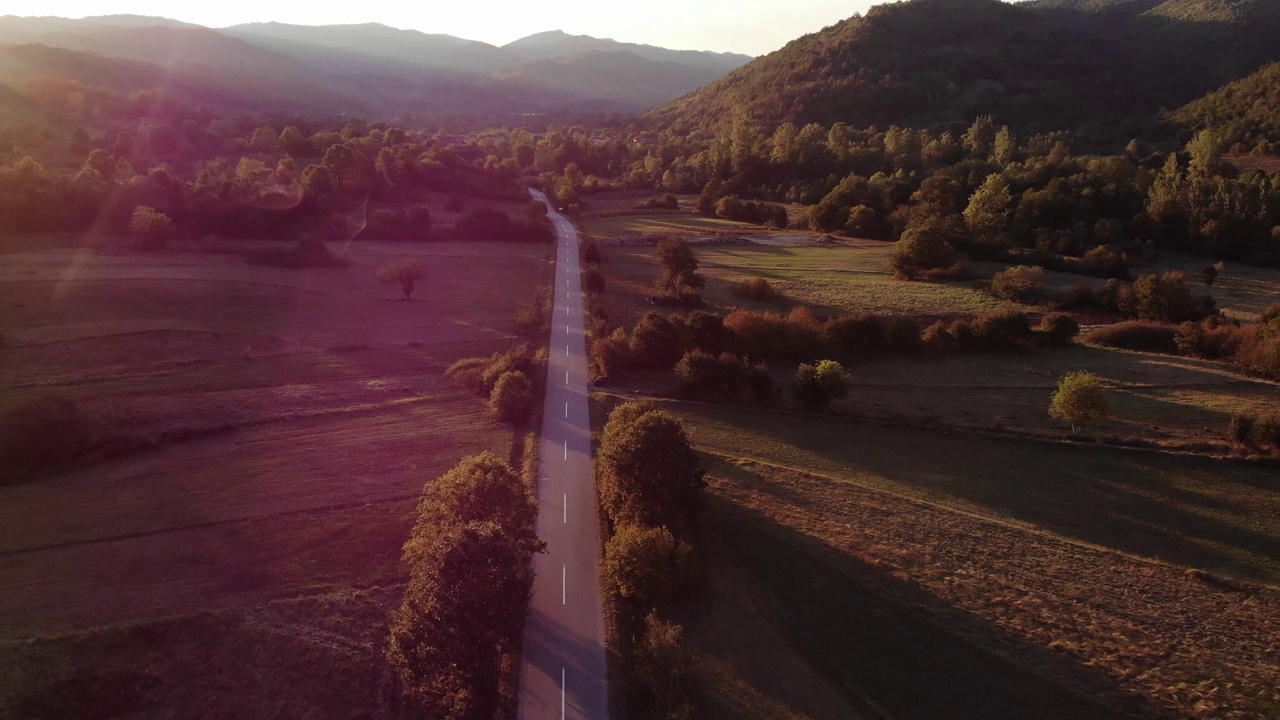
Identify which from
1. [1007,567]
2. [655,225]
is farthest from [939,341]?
[655,225]

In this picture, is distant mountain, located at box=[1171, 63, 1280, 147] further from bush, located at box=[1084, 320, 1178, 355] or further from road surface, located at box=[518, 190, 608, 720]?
road surface, located at box=[518, 190, 608, 720]

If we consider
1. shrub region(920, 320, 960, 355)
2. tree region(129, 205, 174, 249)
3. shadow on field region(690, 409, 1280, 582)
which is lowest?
shadow on field region(690, 409, 1280, 582)

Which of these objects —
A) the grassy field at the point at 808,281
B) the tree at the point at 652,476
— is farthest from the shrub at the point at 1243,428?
the tree at the point at 652,476

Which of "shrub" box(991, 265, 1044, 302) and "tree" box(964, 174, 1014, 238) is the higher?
"tree" box(964, 174, 1014, 238)

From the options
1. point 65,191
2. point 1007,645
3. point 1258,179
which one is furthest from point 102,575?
point 1258,179

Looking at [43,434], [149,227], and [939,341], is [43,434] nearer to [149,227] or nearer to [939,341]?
[149,227]

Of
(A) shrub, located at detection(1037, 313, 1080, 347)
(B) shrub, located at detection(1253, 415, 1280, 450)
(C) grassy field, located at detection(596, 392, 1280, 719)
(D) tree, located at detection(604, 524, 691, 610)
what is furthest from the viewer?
(A) shrub, located at detection(1037, 313, 1080, 347)

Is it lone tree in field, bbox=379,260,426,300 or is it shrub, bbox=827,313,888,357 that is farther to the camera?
lone tree in field, bbox=379,260,426,300

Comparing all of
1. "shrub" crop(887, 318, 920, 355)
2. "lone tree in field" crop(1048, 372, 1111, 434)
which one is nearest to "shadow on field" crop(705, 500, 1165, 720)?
"lone tree in field" crop(1048, 372, 1111, 434)
